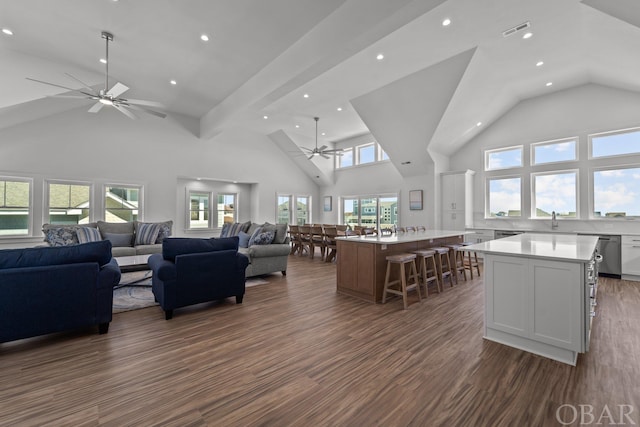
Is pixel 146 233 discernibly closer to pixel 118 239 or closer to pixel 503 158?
pixel 118 239

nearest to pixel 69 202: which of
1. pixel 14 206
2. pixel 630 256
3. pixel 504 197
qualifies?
pixel 14 206

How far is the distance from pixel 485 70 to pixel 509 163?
301cm

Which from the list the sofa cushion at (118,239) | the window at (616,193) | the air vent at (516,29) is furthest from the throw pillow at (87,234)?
the window at (616,193)

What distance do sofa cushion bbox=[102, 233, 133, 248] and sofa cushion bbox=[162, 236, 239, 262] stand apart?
3.58 metres

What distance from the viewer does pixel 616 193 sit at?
223 inches

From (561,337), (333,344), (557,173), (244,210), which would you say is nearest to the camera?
(561,337)

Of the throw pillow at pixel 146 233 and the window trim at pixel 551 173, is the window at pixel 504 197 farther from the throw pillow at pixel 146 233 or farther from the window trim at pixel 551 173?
the throw pillow at pixel 146 233

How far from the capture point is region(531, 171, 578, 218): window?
20.3 ft

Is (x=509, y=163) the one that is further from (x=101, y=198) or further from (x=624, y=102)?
(x=101, y=198)

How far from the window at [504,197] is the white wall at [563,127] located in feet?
0.51

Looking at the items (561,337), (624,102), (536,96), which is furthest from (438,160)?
(561,337)

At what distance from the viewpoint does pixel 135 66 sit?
5.08 m

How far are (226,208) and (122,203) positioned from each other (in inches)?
120

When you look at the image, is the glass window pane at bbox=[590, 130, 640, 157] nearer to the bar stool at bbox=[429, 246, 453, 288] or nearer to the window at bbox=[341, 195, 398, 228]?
the bar stool at bbox=[429, 246, 453, 288]
